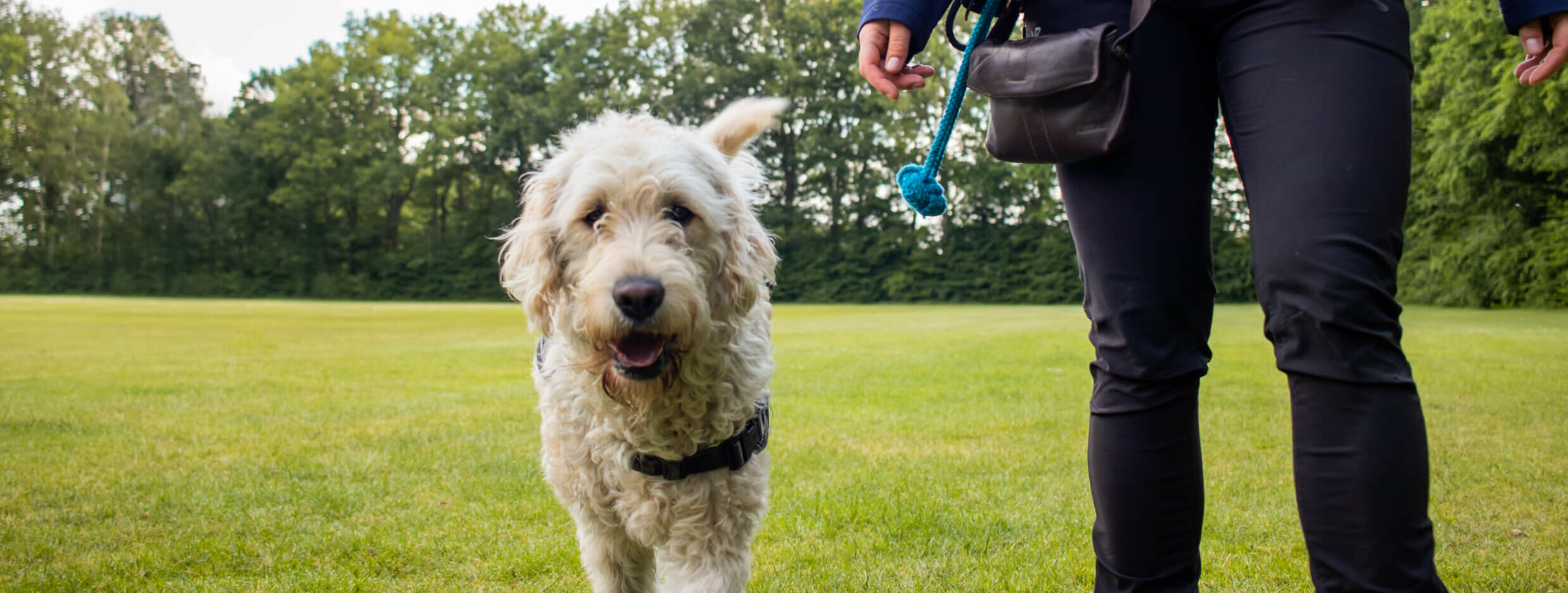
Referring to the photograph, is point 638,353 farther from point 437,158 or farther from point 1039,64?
point 437,158

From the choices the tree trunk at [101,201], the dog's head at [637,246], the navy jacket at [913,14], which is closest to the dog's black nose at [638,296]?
the dog's head at [637,246]

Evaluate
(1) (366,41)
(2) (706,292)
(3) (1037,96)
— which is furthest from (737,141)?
(1) (366,41)

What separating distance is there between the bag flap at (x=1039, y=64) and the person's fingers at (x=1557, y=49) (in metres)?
0.72

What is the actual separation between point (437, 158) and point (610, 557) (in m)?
43.6

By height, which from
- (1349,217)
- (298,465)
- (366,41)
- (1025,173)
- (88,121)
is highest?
(366,41)

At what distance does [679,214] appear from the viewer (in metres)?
2.24

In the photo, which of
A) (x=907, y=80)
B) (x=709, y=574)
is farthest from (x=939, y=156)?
(x=709, y=574)

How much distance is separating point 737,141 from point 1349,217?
167 cm

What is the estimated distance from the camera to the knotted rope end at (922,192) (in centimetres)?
213

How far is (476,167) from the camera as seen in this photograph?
141ft

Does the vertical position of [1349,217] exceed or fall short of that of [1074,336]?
it exceeds it

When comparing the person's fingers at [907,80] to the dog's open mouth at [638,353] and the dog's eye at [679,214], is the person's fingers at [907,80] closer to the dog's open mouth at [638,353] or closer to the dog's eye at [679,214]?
the dog's eye at [679,214]

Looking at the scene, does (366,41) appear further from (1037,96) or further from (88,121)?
(1037,96)

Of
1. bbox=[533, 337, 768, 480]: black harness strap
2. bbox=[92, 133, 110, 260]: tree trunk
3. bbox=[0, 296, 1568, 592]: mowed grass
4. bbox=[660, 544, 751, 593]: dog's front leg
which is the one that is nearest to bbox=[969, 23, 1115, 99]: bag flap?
bbox=[533, 337, 768, 480]: black harness strap
